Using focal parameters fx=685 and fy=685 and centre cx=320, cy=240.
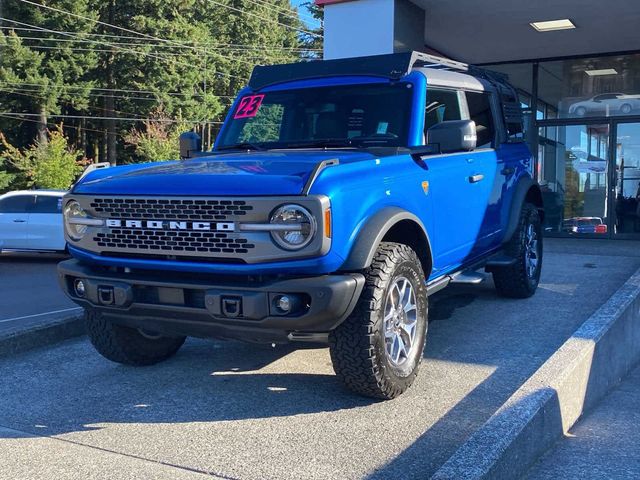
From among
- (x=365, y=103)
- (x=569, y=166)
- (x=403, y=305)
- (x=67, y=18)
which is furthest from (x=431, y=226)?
(x=67, y=18)

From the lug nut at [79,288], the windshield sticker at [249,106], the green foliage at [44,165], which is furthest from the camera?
the green foliage at [44,165]

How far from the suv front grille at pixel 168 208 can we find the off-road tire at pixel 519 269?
3.63 m

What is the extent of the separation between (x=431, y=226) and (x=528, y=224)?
101 inches

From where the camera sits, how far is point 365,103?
5.26 meters

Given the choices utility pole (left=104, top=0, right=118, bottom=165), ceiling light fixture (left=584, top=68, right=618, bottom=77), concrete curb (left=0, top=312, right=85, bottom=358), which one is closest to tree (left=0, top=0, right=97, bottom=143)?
utility pole (left=104, top=0, right=118, bottom=165)

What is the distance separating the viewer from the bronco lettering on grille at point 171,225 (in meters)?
3.82

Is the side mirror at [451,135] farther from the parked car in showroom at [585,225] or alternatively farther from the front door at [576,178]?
the parked car in showroom at [585,225]

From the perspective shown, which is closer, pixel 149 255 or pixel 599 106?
pixel 149 255

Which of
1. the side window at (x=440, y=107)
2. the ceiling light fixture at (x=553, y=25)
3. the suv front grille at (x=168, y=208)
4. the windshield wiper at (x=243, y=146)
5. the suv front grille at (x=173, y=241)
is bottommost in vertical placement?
the suv front grille at (x=173, y=241)

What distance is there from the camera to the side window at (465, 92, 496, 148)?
6125mm

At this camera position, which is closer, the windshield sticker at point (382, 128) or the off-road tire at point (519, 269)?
the windshield sticker at point (382, 128)

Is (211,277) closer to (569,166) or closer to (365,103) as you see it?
(365,103)

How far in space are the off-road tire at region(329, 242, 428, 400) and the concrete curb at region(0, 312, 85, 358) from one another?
9.63 ft

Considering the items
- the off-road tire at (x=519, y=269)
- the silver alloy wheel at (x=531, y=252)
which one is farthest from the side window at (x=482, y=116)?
the silver alloy wheel at (x=531, y=252)
